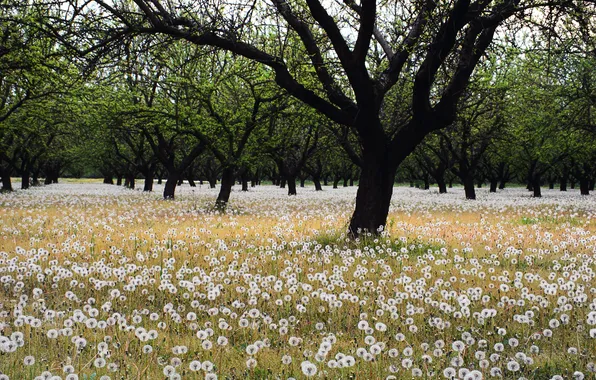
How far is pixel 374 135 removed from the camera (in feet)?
34.6

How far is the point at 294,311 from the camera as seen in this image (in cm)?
548

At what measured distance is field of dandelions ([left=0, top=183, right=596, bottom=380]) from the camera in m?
3.70

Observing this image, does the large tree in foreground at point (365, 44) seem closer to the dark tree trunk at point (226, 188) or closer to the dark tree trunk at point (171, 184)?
the dark tree trunk at point (226, 188)

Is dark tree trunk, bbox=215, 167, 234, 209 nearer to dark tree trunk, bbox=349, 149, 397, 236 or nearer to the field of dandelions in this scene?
the field of dandelions

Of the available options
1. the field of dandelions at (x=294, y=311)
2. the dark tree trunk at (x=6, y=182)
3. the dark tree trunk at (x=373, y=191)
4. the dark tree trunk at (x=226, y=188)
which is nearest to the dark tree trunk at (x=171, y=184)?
the dark tree trunk at (x=226, y=188)

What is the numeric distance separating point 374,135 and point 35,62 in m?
11.1

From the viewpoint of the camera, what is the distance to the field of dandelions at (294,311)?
3699mm

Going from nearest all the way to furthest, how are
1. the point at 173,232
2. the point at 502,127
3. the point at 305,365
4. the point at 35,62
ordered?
the point at 305,365 < the point at 173,232 < the point at 35,62 < the point at 502,127

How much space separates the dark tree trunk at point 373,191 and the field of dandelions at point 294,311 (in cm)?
49

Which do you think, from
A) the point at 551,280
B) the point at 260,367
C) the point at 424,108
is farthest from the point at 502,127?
the point at 260,367

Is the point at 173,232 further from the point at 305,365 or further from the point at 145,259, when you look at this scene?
the point at 305,365

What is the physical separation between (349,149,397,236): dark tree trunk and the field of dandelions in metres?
0.49

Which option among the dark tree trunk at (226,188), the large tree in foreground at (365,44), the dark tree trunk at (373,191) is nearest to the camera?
the large tree in foreground at (365,44)

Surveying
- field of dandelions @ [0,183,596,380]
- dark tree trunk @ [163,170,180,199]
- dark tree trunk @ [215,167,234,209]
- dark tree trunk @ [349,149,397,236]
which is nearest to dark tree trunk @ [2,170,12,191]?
dark tree trunk @ [163,170,180,199]
